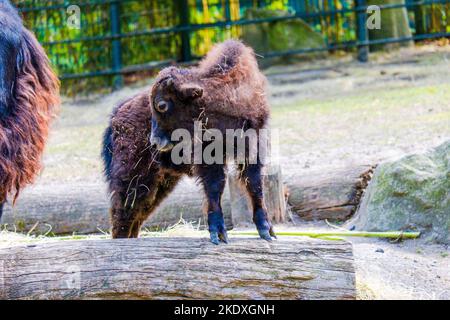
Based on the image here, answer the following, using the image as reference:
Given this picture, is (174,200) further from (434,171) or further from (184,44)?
(184,44)

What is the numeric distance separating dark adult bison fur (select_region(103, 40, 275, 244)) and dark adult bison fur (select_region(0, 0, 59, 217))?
1.88 feet

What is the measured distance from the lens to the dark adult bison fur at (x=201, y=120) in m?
4.36

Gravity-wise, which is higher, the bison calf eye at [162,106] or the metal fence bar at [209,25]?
the bison calf eye at [162,106]

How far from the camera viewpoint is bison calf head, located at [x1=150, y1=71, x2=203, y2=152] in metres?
4.32

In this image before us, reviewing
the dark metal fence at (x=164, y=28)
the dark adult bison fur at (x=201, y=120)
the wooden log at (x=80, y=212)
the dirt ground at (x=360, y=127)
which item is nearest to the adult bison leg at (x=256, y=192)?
the dark adult bison fur at (x=201, y=120)

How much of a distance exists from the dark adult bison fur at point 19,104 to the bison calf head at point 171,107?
0.64 metres

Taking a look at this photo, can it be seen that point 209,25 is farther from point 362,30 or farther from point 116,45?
point 362,30

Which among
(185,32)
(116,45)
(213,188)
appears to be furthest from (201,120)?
(185,32)

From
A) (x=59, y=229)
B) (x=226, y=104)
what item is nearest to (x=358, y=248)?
(x=226, y=104)

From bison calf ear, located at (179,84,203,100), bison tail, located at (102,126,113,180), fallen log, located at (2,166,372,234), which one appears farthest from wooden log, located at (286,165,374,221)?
bison calf ear, located at (179,84,203,100)

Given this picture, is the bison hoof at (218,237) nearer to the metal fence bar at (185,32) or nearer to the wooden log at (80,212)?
the wooden log at (80,212)

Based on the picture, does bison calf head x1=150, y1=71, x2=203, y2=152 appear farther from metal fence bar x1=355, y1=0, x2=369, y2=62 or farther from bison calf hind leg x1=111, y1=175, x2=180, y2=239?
metal fence bar x1=355, y1=0, x2=369, y2=62

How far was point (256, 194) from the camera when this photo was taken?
14.8 ft

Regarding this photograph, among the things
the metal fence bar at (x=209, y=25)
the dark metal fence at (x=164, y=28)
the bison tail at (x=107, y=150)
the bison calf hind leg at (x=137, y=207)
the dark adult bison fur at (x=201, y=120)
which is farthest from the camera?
the dark metal fence at (x=164, y=28)
